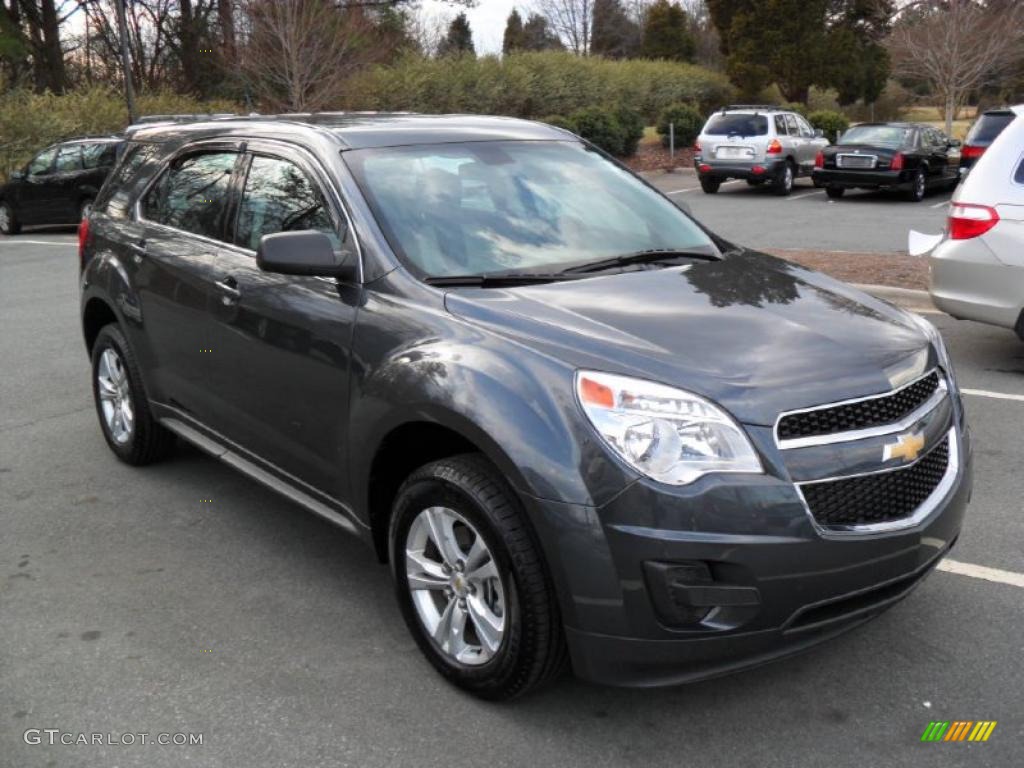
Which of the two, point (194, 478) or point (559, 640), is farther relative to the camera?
point (194, 478)

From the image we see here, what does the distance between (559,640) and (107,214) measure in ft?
12.6

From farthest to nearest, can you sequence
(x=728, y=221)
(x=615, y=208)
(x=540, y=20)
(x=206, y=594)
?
1. (x=540, y=20)
2. (x=728, y=221)
3. (x=615, y=208)
4. (x=206, y=594)

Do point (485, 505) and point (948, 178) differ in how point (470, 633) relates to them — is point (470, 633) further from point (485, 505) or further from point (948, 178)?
point (948, 178)

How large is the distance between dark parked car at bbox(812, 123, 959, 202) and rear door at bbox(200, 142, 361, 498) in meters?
17.2

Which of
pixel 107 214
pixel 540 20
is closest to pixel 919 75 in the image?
pixel 107 214

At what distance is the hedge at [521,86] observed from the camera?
29.2 m

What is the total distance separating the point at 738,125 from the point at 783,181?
1.48 meters

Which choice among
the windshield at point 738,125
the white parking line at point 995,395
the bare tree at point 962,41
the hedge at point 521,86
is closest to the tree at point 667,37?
the hedge at point 521,86

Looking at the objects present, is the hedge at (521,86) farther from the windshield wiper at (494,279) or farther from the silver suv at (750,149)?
the windshield wiper at (494,279)

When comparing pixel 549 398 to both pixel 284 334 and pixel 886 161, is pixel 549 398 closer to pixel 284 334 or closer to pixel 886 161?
pixel 284 334

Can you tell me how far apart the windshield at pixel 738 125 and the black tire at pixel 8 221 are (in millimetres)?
13510

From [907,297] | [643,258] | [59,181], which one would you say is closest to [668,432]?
[643,258]

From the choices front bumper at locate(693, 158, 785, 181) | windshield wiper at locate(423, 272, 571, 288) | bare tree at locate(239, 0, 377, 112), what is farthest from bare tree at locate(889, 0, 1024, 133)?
windshield wiper at locate(423, 272, 571, 288)

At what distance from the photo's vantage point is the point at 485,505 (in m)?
2.96
